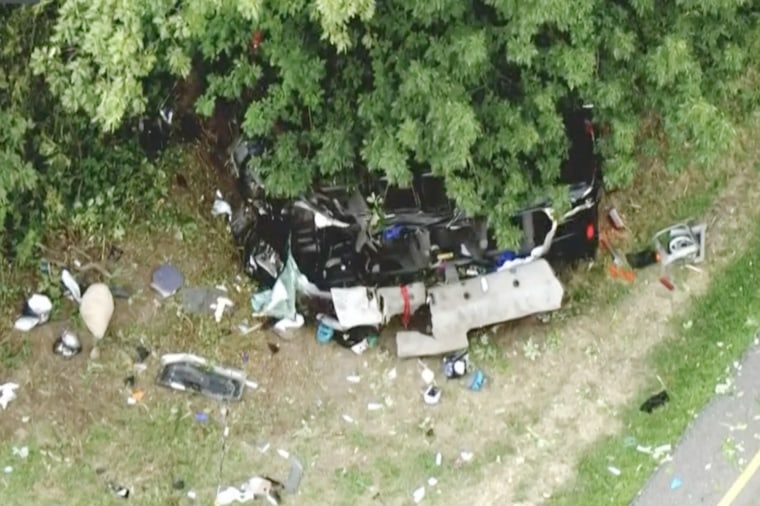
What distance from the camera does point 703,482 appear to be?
891 cm

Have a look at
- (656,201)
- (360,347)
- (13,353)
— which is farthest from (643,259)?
(13,353)

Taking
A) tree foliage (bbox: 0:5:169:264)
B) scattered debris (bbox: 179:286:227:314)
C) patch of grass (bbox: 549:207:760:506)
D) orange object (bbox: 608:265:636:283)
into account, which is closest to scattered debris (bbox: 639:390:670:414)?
patch of grass (bbox: 549:207:760:506)

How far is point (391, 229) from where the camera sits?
30.1 feet

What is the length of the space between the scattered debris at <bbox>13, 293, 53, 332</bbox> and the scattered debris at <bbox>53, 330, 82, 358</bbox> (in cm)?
25

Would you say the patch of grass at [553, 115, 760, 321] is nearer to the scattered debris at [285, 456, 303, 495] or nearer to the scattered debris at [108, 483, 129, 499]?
the scattered debris at [285, 456, 303, 495]

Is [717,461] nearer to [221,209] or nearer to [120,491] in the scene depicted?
[221,209]

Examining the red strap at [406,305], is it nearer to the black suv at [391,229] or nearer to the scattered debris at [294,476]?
the black suv at [391,229]

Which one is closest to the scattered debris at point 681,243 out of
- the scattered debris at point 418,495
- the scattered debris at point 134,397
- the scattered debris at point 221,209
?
the scattered debris at point 418,495

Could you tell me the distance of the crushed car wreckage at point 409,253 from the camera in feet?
29.8

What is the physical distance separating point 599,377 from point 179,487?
154 inches

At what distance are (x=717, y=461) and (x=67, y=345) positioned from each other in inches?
234

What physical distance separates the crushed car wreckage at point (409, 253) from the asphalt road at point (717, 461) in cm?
172

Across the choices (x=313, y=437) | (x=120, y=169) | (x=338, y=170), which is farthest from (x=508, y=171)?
(x=120, y=169)

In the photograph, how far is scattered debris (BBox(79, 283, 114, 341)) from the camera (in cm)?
918
